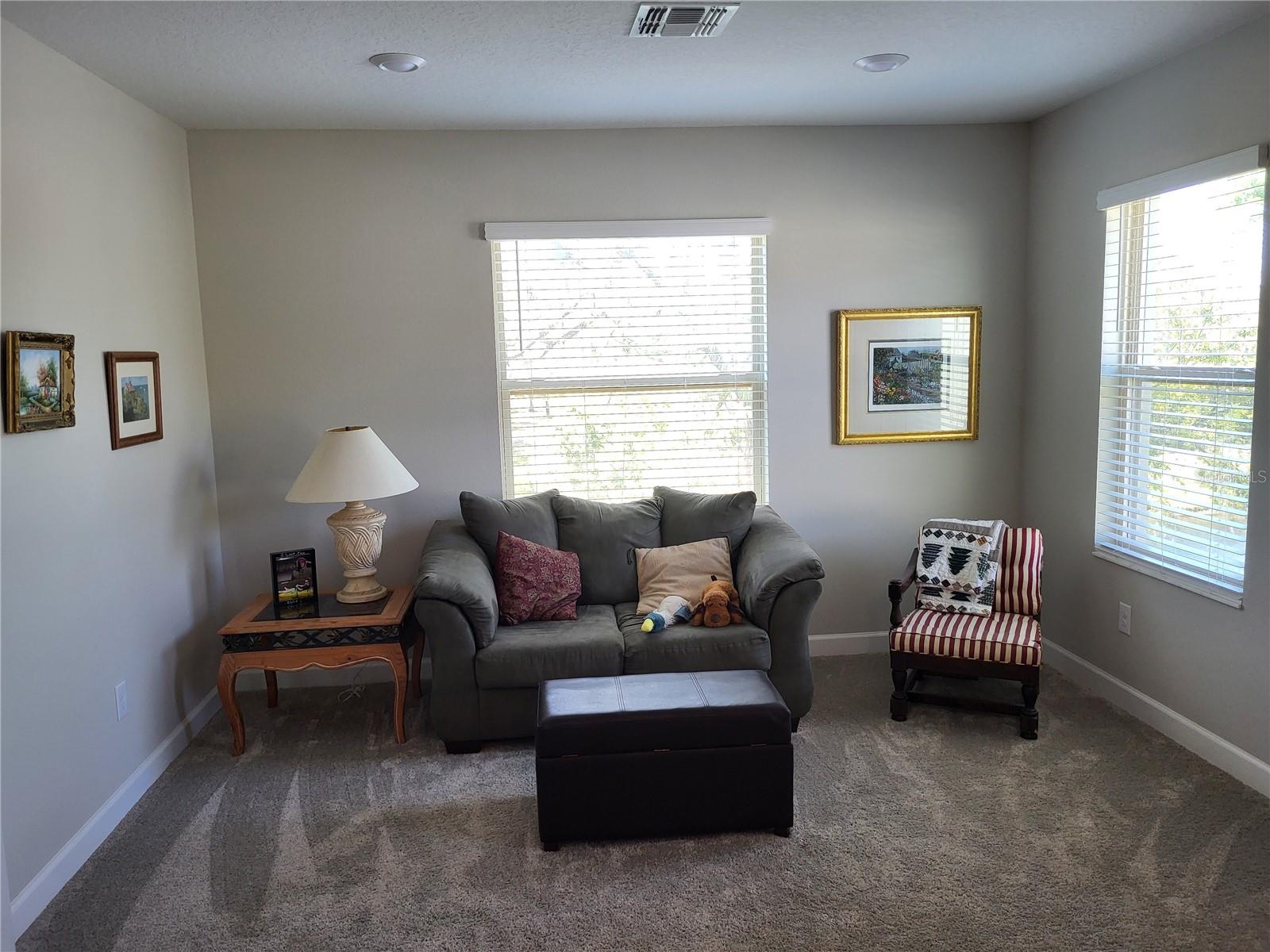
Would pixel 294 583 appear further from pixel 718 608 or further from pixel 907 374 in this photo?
pixel 907 374

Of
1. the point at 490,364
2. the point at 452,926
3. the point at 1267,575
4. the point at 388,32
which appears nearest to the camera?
the point at 452,926

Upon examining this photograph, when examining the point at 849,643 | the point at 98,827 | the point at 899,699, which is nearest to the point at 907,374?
the point at 849,643

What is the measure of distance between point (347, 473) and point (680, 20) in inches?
83.1

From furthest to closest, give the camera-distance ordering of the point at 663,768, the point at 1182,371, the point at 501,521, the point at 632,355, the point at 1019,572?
the point at 632,355, the point at 501,521, the point at 1019,572, the point at 1182,371, the point at 663,768

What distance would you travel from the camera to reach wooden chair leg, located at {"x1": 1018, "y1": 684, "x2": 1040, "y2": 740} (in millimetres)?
3570

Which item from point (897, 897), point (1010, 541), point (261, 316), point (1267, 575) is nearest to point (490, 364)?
point (261, 316)

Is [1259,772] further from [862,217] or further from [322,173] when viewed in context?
[322,173]

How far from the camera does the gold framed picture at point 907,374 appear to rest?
4.48m

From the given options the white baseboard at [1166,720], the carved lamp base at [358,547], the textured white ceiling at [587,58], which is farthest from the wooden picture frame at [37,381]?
the white baseboard at [1166,720]

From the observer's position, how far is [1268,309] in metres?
3.07

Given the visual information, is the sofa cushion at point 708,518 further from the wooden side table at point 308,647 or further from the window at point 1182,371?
the window at point 1182,371

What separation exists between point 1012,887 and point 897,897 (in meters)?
0.34

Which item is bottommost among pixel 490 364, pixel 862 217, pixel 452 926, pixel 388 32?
pixel 452 926

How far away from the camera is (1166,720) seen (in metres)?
3.58
